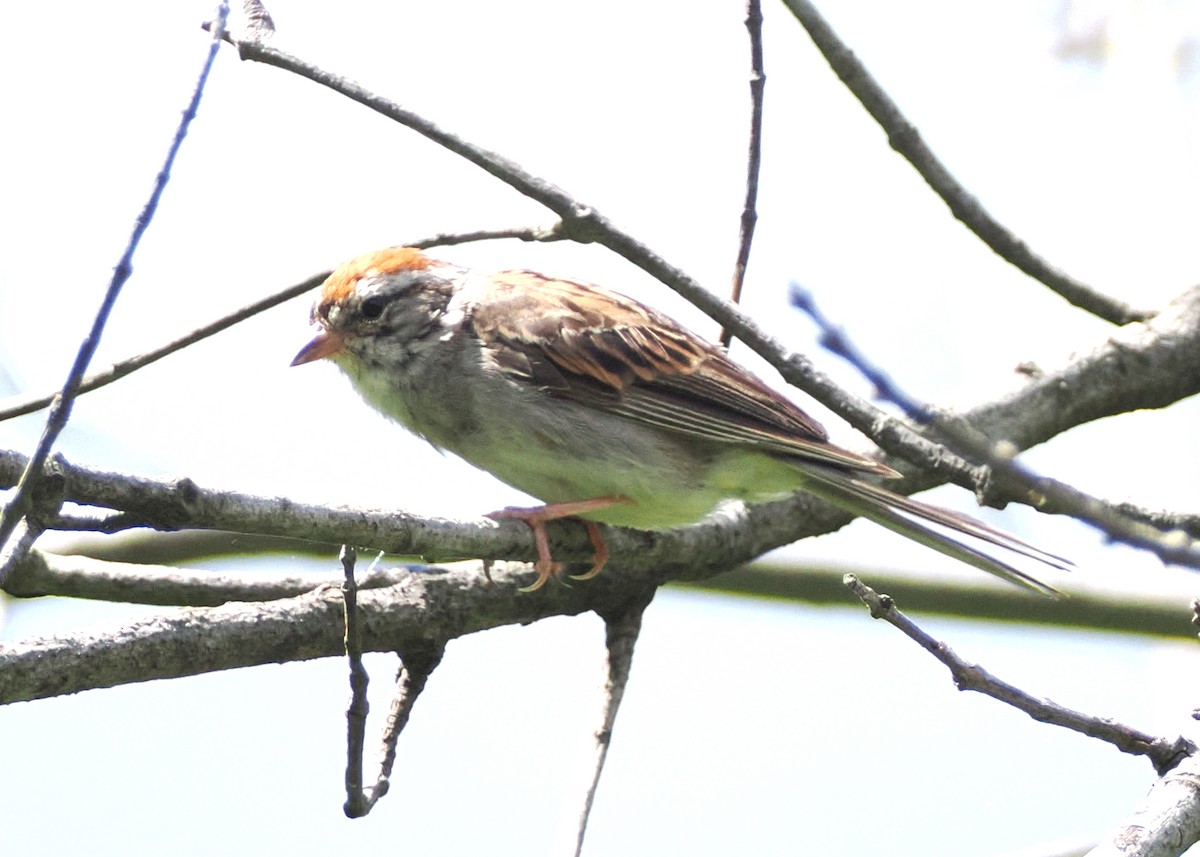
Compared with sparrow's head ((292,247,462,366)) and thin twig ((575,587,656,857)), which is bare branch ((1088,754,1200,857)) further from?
sparrow's head ((292,247,462,366))

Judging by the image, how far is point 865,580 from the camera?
16.6 ft

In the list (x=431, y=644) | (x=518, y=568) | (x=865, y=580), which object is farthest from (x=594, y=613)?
(x=865, y=580)

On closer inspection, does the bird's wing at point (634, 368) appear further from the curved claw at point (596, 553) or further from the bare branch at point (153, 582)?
the bare branch at point (153, 582)

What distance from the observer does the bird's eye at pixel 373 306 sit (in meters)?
4.93

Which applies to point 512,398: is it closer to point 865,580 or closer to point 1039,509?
point 865,580

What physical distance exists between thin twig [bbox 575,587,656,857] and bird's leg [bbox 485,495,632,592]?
19 centimetres

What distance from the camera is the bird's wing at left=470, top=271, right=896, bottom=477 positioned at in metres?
4.70

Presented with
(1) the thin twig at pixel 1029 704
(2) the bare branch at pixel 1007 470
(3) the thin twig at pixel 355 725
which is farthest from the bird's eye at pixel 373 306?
(2) the bare branch at pixel 1007 470

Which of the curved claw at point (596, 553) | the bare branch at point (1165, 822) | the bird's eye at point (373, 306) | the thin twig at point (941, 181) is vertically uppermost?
the thin twig at point (941, 181)

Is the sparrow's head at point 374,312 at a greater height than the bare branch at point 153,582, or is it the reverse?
the sparrow's head at point 374,312

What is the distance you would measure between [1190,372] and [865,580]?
1.36m

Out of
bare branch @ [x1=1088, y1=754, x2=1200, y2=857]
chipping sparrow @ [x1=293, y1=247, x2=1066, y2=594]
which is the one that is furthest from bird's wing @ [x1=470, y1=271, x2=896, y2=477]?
bare branch @ [x1=1088, y1=754, x2=1200, y2=857]

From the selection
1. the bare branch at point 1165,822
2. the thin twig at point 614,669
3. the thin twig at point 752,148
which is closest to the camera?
the bare branch at point 1165,822

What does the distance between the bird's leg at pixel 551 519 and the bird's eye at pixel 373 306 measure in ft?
3.29
